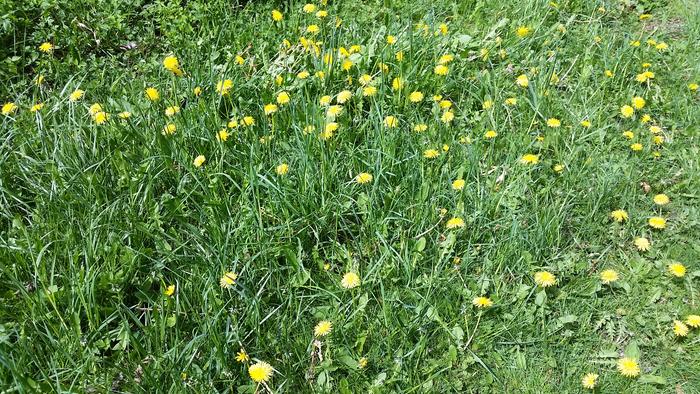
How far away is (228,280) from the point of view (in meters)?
2.41

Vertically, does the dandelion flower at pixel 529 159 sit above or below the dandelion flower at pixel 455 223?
above

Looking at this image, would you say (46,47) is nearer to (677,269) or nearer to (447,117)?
(447,117)

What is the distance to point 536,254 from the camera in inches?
109

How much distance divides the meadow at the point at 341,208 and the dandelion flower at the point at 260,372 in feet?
0.07

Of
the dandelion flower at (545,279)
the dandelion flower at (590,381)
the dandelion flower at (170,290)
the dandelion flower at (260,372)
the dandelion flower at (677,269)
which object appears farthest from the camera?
the dandelion flower at (677,269)

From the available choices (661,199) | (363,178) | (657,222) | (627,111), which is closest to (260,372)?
(363,178)

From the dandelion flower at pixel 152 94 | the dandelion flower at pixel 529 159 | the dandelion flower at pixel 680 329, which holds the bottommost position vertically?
the dandelion flower at pixel 680 329

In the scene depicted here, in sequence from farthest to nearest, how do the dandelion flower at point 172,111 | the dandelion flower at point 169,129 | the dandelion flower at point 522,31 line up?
the dandelion flower at point 522,31
the dandelion flower at point 172,111
the dandelion flower at point 169,129

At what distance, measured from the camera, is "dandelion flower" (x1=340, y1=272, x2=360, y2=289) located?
2535mm

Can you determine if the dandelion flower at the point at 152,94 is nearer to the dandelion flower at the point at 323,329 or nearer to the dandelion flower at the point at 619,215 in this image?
the dandelion flower at the point at 323,329

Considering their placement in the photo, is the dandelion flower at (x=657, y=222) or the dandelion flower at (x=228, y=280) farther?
the dandelion flower at (x=657, y=222)

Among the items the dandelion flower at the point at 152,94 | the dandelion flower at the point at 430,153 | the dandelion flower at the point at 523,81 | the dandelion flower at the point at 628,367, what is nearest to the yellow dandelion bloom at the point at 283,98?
the dandelion flower at the point at 152,94

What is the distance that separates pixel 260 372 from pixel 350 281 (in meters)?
0.51

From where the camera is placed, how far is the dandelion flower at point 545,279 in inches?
103
